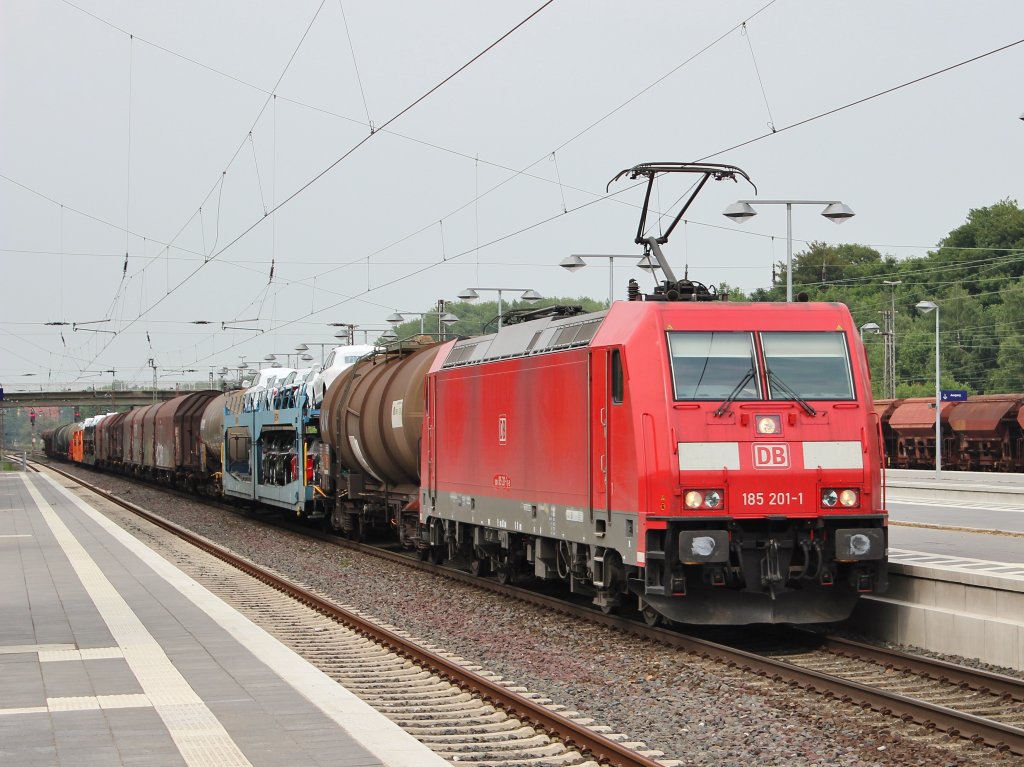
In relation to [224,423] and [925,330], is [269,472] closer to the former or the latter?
[224,423]

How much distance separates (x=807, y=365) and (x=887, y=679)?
126 inches

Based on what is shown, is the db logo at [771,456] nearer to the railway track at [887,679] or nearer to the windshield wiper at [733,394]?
the windshield wiper at [733,394]

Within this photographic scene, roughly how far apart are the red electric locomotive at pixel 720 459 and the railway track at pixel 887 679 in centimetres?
36

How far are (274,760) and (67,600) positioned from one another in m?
8.62

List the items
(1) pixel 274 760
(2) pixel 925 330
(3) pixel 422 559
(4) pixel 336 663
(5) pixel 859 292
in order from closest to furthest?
(1) pixel 274 760
(4) pixel 336 663
(3) pixel 422 559
(2) pixel 925 330
(5) pixel 859 292

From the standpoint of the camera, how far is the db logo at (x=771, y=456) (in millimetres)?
11828

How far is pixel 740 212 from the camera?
2680 centimetres

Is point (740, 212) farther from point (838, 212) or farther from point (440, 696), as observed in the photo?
point (440, 696)

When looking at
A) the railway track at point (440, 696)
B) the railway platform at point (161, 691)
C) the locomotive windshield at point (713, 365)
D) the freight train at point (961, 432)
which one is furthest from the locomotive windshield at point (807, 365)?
the freight train at point (961, 432)

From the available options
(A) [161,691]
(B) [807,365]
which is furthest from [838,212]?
(A) [161,691]

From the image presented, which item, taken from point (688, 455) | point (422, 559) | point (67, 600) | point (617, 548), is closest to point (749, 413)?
point (688, 455)

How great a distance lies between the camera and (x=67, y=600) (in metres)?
14.7

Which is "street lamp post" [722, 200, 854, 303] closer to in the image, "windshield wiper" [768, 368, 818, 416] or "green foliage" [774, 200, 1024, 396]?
"windshield wiper" [768, 368, 818, 416]

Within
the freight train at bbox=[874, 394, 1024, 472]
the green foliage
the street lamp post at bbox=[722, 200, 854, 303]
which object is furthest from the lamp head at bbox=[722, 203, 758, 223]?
the green foliage
